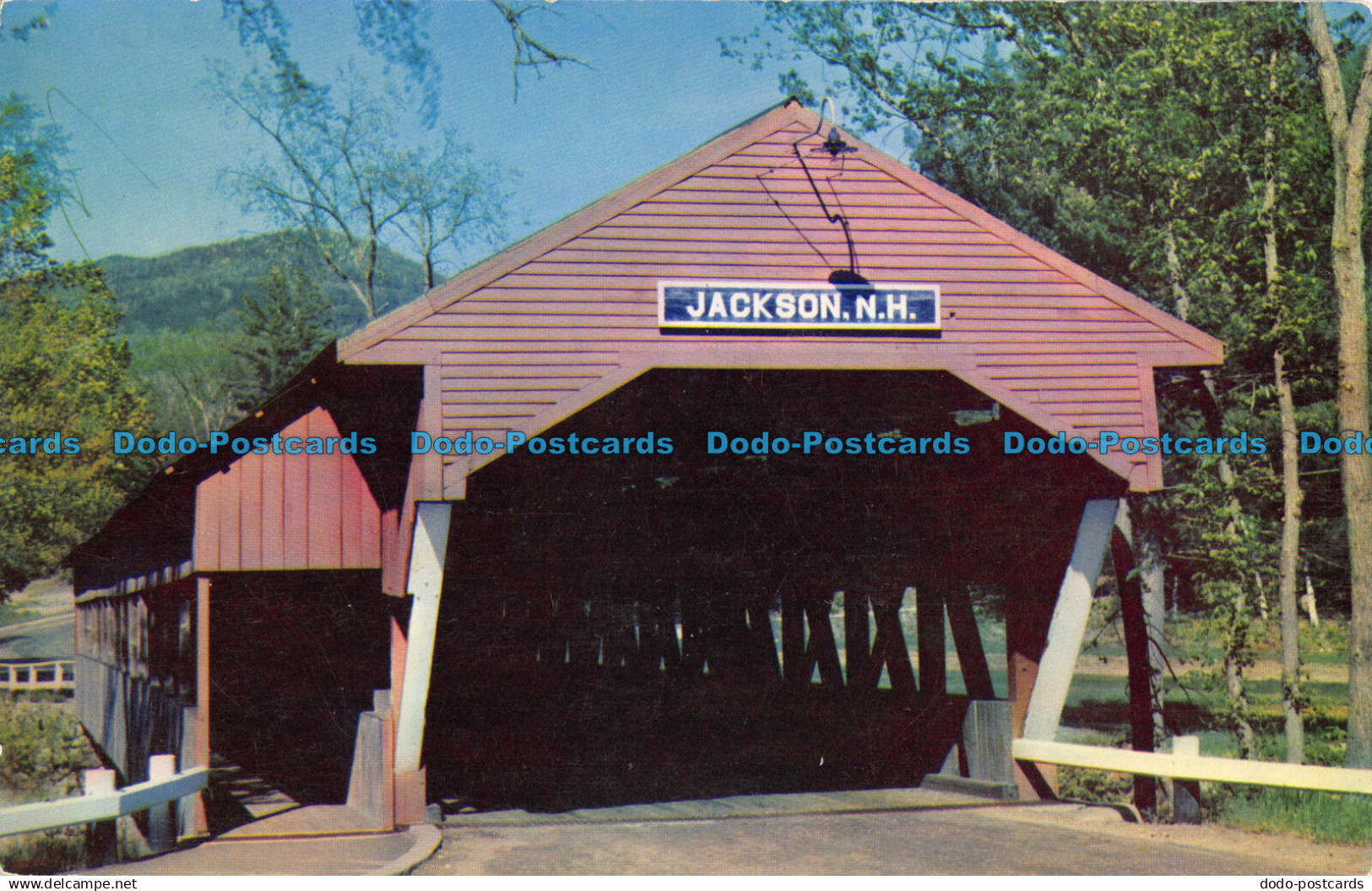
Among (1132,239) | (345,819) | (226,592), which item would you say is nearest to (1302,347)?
(1132,239)

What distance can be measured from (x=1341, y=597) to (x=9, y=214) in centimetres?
3102

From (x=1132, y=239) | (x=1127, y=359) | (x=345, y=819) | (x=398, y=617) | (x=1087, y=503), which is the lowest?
(x=345, y=819)

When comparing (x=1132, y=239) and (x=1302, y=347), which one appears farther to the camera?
(x=1132, y=239)

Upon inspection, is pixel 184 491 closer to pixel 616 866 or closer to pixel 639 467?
pixel 639 467

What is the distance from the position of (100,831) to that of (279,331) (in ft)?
189

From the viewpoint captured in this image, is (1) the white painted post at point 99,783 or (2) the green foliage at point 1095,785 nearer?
(1) the white painted post at point 99,783

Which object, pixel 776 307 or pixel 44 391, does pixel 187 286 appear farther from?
pixel 776 307

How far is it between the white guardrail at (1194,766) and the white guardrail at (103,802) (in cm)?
716

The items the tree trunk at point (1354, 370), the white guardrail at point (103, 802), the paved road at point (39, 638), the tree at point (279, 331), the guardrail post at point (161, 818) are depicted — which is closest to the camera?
the white guardrail at point (103, 802)

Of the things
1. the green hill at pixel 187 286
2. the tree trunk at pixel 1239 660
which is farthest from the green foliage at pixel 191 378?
the tree trunk at pixel 1239 660

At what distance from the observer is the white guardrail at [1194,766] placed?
8320 millimetres

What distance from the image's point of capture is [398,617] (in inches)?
459

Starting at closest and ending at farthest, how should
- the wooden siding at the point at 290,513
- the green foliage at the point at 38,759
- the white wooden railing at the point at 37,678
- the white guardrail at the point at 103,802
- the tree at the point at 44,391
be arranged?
the white guardrail at the point at 103,802
the wooden siding at the point at 290,513
the green foliage at the point at 38,759
the tree at the point at 44,391
the white wooden railing at the point at 37,678

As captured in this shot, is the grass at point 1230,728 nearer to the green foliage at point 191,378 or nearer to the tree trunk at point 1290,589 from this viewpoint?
the tree trunk at point 1290,589
